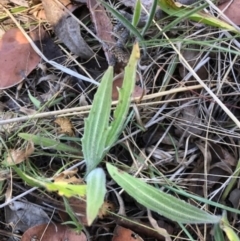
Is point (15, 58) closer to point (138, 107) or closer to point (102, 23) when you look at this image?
point (102, 23)

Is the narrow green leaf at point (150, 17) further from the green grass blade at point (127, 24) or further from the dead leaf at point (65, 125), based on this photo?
the dead leaf at point (65, 125)

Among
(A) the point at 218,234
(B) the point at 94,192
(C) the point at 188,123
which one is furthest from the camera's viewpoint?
(C) the point at 188,123

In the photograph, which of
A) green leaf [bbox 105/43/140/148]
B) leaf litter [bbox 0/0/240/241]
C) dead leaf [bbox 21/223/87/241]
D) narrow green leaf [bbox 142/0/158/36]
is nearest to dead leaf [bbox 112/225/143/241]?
leaf litter [bbox 0/0/240/241]

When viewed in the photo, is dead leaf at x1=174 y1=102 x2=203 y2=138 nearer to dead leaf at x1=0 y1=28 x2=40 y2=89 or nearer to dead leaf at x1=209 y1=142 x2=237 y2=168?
dead leaf at x1=209 y1=142 x2=237 y2=168

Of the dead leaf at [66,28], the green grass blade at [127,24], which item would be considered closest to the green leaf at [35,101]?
the dead leaf at [66,28]

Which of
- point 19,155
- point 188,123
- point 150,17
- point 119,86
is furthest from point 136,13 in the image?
point 19,155

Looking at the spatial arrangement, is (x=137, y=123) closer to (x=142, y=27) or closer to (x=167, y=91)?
(x=167, y=91)
